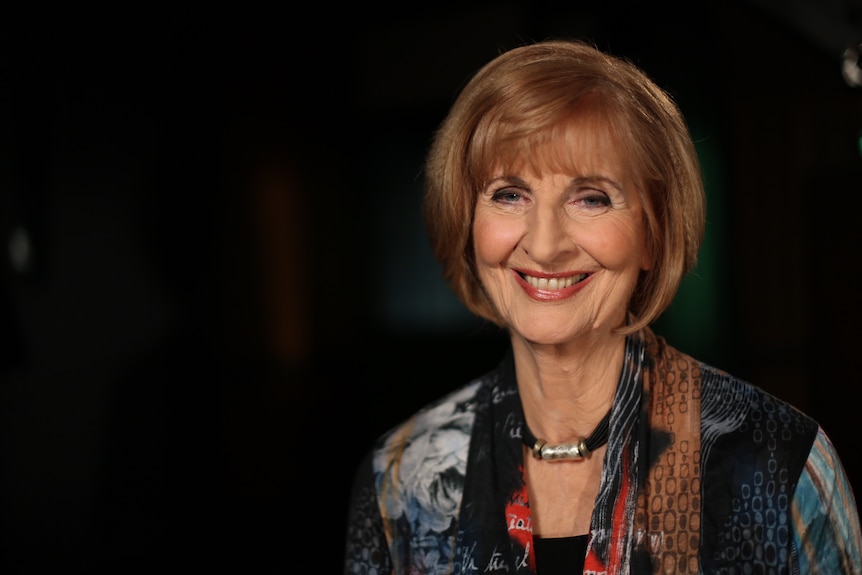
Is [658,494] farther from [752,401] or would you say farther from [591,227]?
[591,227]

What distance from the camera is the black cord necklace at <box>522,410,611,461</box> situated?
4.39 feet

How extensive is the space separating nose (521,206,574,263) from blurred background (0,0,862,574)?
0.44m

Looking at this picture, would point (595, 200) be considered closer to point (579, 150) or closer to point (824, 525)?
point (579, 150)

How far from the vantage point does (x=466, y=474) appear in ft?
4.66

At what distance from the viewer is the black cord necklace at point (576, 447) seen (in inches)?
52.6

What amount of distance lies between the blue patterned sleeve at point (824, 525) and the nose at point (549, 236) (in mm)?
445

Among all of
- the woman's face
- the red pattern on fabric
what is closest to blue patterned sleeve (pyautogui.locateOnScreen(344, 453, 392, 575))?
the red pattern on fabric

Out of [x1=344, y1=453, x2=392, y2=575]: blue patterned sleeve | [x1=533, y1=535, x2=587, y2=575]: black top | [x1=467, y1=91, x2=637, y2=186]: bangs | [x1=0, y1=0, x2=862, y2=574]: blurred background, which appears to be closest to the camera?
[x1=467, y1=91, x2=637, y2=186]: bangs

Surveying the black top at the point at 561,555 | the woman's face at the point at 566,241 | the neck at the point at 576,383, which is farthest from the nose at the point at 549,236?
the black top at the point at 561,555

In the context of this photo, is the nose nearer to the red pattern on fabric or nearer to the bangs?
the bangs

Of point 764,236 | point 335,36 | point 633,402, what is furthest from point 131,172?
point 764,236

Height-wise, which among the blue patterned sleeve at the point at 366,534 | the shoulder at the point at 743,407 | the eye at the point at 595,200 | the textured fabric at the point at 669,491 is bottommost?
the blue patterned sleeve at the point at 366,534

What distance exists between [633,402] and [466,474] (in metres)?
0.29

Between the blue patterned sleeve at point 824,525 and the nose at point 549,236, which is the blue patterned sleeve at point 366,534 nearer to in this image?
the nose at point 549,236
